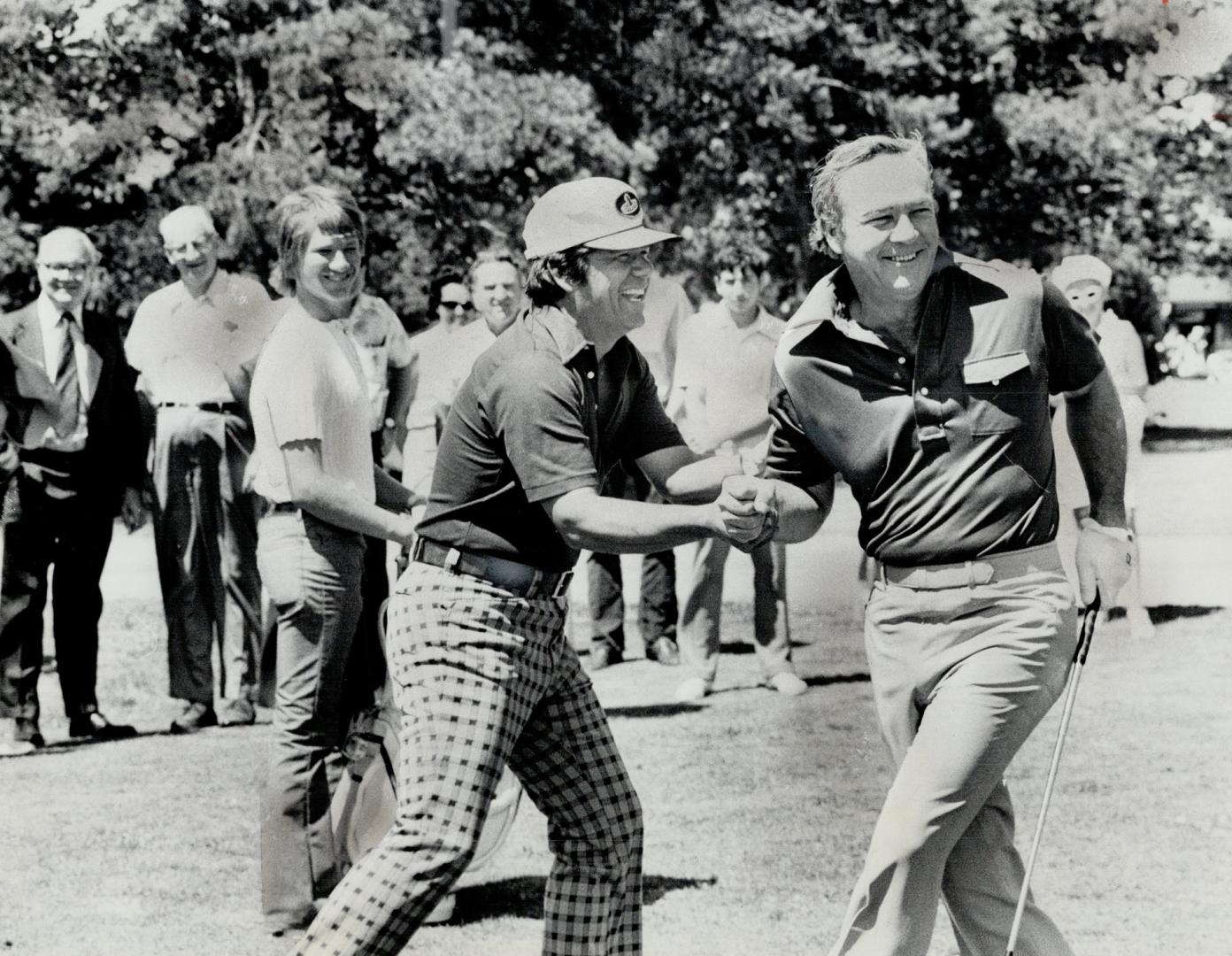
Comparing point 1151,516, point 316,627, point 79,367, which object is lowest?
A: point 1151,516

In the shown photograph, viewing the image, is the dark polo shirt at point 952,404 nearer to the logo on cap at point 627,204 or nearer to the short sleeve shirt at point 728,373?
the logo on cap at point 627,204

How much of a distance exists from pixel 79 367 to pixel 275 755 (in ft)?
12.3

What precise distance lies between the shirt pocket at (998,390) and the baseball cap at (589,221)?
70cm

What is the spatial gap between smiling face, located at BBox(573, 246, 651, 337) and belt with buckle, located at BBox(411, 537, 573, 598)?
543 mm

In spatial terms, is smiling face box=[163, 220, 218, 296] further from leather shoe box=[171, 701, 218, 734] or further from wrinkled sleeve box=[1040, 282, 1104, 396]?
wrinkled sleeve box=[1040, 282, 1104, 396]

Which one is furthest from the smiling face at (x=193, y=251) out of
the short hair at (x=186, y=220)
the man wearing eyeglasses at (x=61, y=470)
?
the man wearing eyeglasses at (x=61, y=470)

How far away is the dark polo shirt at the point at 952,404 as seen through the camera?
3.91 m

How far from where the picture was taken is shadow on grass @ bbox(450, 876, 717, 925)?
5.57 metres

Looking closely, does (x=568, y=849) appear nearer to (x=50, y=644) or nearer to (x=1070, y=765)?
(x=1070, y=765)

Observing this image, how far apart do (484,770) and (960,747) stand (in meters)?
0.99

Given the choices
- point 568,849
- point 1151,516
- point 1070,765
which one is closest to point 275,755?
point 568,849

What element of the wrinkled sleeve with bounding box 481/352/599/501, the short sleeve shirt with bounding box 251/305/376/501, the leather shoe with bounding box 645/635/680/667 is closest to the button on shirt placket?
the wrinkled sleeve with bounding box 481/352/599/501

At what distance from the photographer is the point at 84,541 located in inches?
339

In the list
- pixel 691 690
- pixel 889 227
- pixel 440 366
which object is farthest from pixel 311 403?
pixel 440 366
